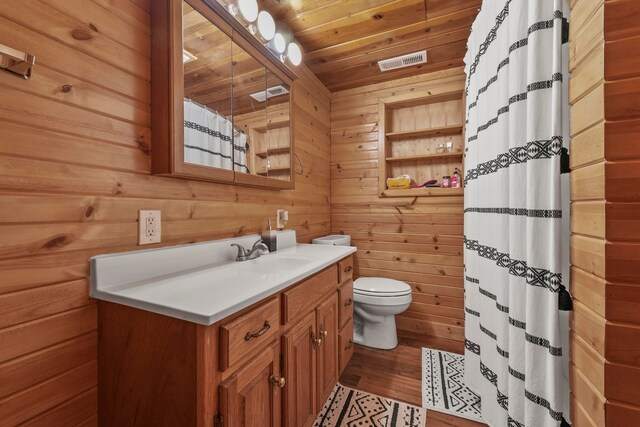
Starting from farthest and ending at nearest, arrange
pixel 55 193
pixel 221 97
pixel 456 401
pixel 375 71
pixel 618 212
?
pixel 375 71 < pixel 456 401 < pixel 221 97 < pixel 55 193 < pixel 618 212

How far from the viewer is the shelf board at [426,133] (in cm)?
229

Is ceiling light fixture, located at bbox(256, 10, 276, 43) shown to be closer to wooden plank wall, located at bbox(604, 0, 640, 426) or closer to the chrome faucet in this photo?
the chrome faucet

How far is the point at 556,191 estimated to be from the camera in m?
0.89

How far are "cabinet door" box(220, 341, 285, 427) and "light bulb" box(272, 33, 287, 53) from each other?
1672 mm

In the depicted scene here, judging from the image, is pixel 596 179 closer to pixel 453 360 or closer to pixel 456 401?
pixel 456 401

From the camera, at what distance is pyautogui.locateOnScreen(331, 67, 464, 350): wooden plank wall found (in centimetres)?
225

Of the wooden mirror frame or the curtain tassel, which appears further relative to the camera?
the wooden mirror frame

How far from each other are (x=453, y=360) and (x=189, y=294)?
2.03 metres

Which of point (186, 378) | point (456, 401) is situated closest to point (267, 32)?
point (186, 378)

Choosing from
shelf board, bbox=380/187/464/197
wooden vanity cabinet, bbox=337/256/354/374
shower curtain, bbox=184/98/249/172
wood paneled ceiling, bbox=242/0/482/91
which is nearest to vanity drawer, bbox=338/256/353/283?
wooden vanity cabinet, bbox=337/256/354/374

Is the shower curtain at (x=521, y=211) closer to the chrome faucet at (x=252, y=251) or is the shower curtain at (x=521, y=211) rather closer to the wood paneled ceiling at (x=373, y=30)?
the wood paneled ceiling at (x=373, y=30)

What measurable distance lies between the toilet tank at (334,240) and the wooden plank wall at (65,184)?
1.29 metres

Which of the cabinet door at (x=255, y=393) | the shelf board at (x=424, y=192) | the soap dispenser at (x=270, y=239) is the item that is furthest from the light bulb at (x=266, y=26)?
the cabinet door at (x=255, y=393)

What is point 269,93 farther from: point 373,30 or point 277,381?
point 277,381
